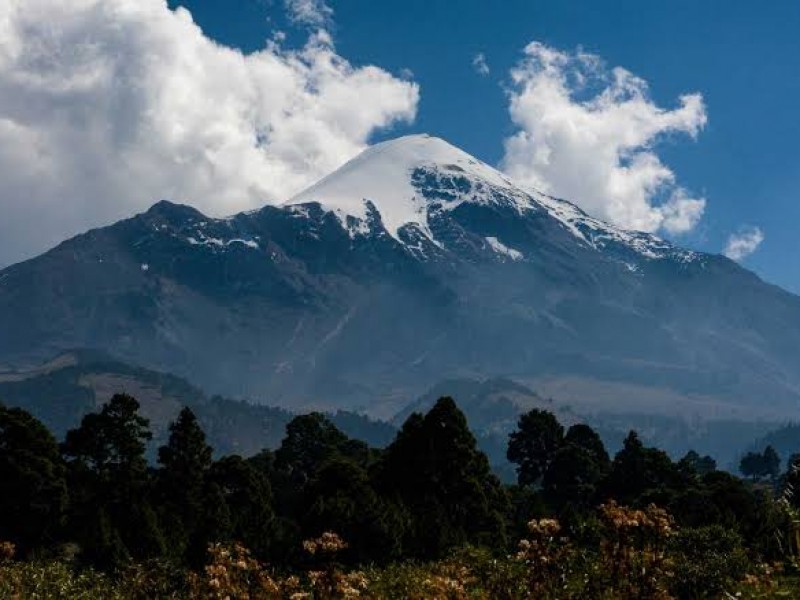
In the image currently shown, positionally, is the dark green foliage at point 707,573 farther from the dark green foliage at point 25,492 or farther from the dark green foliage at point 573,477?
the dark green foliage at point 573,477

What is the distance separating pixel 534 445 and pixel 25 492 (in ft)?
213

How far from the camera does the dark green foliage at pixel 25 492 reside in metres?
61.7

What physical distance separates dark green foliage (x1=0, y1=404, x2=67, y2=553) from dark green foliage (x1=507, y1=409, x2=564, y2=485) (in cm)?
6100

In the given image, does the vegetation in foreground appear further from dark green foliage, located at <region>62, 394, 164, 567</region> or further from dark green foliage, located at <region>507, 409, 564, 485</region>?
dark green foliage, located at <region>507, 409, 564, 485</region>

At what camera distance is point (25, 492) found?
61.9 meters

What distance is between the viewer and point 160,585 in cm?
2680

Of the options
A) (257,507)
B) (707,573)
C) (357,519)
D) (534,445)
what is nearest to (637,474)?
(534,445)

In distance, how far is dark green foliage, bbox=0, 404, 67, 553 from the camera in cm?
6167

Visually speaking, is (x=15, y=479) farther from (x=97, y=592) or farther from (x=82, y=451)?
(x=97, y=592)

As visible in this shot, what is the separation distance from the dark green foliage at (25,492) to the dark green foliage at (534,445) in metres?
61.0

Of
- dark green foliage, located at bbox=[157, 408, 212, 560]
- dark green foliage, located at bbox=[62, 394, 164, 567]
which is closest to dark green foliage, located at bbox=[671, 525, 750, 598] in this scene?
dark green foliage, located at bbox=[62, 394, 164, 567]

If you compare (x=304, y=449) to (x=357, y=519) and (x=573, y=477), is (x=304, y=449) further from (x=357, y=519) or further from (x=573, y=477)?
(x=357, y=519)

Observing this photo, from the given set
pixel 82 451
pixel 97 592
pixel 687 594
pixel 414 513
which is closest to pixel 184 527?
pixel 82 451

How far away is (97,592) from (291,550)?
2739cm
